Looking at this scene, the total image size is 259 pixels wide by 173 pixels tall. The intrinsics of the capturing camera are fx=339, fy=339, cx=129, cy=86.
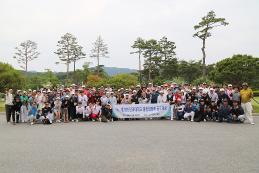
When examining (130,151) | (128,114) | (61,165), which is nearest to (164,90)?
(128,114)

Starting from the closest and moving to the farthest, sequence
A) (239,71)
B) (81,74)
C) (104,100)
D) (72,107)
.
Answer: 1. (72,107)
2. (104,100)
3. (239,71)
4. (81,74)

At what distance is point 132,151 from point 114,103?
30.0 ft

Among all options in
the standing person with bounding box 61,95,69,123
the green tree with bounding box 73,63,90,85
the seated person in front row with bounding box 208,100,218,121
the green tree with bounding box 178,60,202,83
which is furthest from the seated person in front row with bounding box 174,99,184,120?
the green tree with bounding box 73,63,90,85

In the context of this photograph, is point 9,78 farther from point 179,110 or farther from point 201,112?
point 201,112

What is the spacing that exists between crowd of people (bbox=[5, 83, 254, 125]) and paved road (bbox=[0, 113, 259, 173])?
347 cm

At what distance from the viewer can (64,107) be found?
55.6 ft

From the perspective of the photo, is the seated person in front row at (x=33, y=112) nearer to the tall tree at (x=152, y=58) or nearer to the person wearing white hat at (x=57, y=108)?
the person wearing white hat at (x=57, y=108)

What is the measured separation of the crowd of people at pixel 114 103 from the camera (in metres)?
15.8

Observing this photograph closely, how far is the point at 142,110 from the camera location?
1758 centimetres

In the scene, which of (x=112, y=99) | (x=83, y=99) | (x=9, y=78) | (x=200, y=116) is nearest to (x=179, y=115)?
(x=200, y=116)

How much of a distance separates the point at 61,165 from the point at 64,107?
1000cm

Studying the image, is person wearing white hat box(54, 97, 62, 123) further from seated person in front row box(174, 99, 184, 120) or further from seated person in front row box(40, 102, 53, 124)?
seated person in front row box(174, 99, 184, 120)

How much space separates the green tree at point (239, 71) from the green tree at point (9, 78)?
32.7 m

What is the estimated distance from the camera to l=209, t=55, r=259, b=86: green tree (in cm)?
5234
